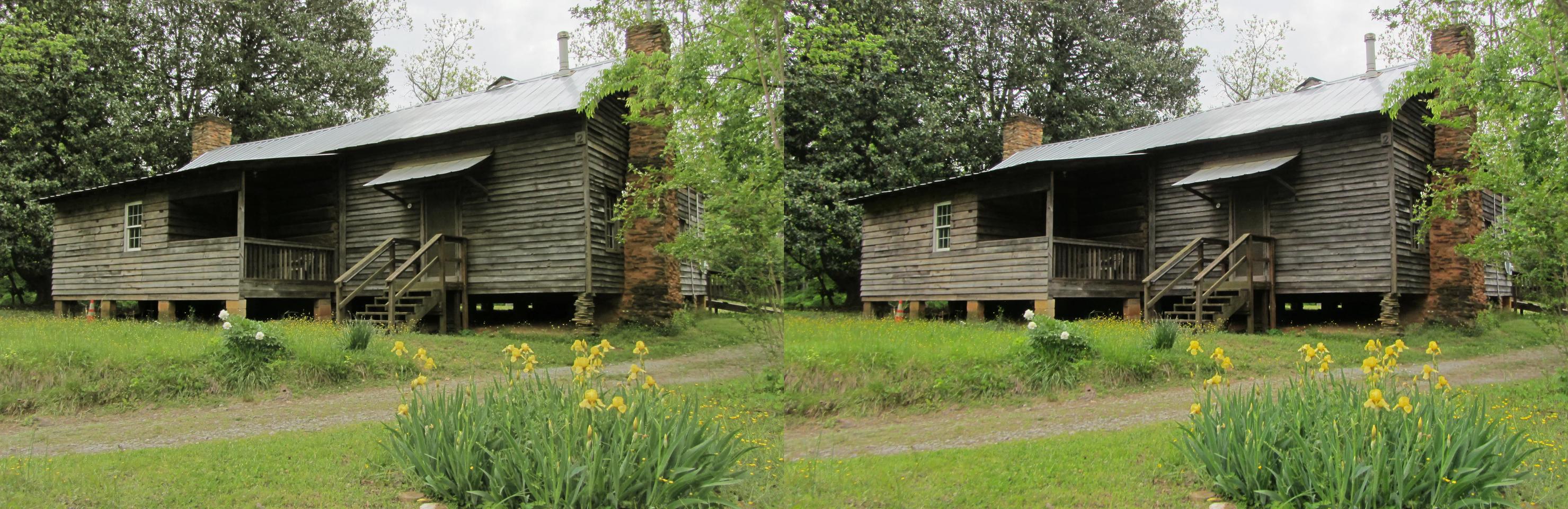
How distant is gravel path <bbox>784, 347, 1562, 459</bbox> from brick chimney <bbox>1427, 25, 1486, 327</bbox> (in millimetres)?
418

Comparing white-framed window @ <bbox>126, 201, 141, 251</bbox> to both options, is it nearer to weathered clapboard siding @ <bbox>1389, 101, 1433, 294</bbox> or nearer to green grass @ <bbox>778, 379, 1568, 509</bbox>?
green grass @ <bbox>778, 379, 1568, 509</bbox>

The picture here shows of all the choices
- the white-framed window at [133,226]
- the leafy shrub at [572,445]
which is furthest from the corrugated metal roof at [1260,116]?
the white-framed window at [133,226]

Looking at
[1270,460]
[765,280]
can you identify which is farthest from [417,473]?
[1270,460]

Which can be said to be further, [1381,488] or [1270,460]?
[1270,460]

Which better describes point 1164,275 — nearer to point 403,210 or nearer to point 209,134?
point 403,210

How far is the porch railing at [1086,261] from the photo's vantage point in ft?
17.5

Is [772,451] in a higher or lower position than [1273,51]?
lower

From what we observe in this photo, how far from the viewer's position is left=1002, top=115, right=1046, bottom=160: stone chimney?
15.7 ft

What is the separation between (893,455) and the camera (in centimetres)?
368

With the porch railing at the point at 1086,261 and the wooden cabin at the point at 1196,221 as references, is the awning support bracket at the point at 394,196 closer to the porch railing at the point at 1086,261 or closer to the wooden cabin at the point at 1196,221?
the wooden cabin at the point at 1196,221

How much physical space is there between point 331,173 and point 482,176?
0.99 meters

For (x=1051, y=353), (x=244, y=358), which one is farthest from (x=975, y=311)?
(x=244, y=358)

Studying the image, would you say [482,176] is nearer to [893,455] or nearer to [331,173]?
[331,173]

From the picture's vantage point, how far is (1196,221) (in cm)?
746
